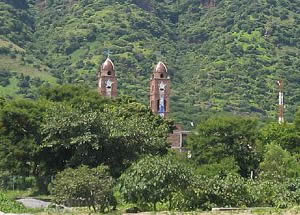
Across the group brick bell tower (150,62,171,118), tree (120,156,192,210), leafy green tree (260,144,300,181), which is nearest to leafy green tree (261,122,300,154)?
leafy green tree (260,144,300,181)

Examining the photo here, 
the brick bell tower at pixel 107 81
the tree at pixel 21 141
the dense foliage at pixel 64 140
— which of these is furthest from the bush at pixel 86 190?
the brick bell tower at pixel 107 81

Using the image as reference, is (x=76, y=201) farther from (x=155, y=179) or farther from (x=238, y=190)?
(x=238, y=190)

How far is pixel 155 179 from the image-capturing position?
2888 cm

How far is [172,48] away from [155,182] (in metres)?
125

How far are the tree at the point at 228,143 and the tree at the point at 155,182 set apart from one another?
1653cm

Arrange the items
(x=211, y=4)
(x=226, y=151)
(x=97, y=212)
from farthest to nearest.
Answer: (x=211, y=4), (x=226, y=151), (x=97, y=212)

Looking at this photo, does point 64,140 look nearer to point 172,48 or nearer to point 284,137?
point 284,137

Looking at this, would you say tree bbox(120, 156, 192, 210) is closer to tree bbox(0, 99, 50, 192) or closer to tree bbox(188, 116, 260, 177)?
tree bbox(0, 99, 50, 192)

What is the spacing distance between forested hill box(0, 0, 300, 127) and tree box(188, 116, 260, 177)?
199 ft

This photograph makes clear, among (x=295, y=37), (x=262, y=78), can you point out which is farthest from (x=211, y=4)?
(x=262, y=78)

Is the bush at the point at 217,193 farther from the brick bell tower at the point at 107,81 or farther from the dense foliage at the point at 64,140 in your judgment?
the brick bell tower at the point at 107,81

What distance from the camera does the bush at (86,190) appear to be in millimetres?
29266

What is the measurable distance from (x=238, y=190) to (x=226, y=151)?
17.1m

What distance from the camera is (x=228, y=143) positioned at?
48.2 meters
